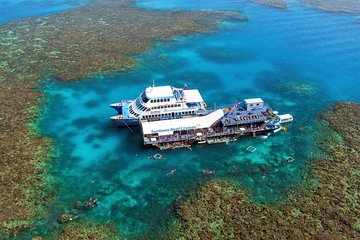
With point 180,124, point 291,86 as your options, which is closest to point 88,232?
point 180,124

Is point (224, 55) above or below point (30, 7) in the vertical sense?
below

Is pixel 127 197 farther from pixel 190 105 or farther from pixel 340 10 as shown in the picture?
pixel 340 10

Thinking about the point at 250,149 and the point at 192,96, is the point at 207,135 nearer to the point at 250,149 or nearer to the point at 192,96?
the point at 250,149

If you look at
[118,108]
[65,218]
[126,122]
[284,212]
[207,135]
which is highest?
[118,108]

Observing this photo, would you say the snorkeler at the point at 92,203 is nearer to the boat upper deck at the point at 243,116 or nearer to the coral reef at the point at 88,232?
the coral reef at the point at 88,232

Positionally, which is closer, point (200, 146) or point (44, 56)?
point (200, 146)

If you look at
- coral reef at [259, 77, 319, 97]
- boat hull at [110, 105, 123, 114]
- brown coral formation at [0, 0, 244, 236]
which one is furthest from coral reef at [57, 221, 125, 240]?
coral reef at [259, 77, 319, 97]

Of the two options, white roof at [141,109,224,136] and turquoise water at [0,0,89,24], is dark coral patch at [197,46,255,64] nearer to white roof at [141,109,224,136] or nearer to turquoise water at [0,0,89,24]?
white roof at [141,109,224,136]
